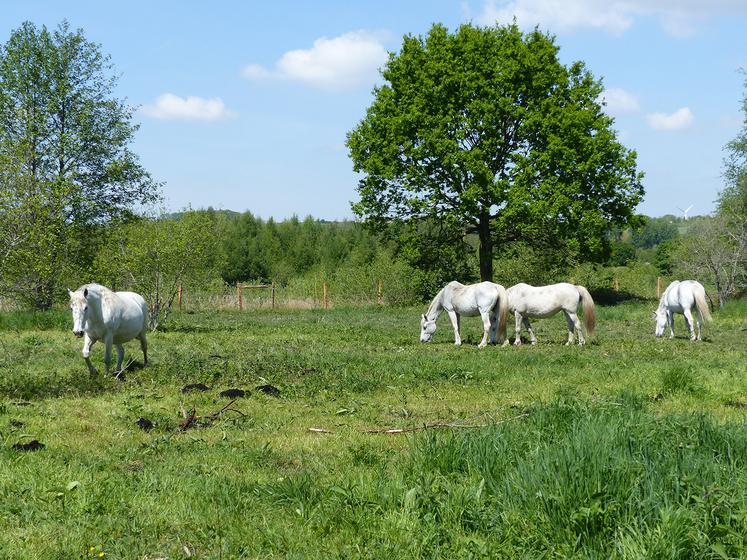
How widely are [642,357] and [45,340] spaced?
1519 cm

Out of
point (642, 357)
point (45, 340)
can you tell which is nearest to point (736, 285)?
point (642, 357)

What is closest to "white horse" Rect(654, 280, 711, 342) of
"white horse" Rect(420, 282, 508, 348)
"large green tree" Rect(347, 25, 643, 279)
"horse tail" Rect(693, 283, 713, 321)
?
"horse tail" Rect(693, 283, 713, 321)

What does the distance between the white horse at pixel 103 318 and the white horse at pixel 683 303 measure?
15.6 metres

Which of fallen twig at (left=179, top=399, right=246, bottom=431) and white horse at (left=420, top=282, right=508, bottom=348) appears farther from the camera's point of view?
white horse at (left=420, top=282, right=508, bottom=348)

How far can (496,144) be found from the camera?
3756cm

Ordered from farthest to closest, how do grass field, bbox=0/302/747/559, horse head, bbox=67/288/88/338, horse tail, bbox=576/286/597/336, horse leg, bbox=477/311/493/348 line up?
horse leg, bbox=477/311/493/348
horse tail, bbox=576/286/597/336
horse head, bbox=67/288/88/338
grass field, bbox=0/302/747/559

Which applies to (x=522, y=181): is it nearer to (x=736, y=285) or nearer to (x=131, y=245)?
(x=736, y=285)

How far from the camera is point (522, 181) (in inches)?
1448

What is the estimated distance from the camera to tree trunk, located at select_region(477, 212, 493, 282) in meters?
38.6

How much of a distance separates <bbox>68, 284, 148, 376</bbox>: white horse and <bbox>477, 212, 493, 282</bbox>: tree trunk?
2593 cm

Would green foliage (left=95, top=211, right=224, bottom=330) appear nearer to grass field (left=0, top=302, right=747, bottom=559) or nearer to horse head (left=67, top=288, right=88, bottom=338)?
horse head (left=67, top=288, right=88, bottom=338)

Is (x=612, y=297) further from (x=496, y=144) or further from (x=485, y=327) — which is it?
(x=485, y=327)

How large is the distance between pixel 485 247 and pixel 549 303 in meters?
18.4

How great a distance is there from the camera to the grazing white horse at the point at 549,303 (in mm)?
20109
